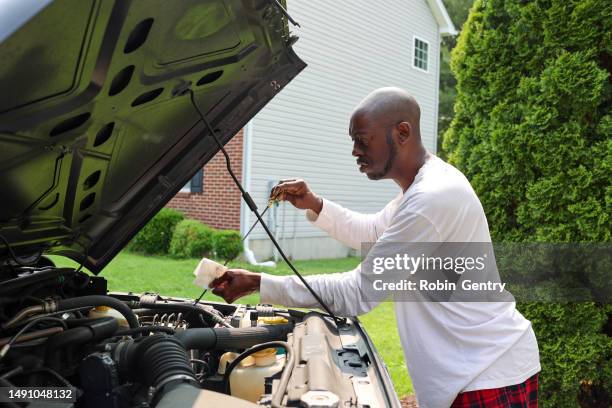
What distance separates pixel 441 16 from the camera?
16.8m

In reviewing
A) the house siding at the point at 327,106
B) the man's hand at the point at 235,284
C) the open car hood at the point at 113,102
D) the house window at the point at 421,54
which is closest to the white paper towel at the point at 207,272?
the man's hand at the point at 235,284

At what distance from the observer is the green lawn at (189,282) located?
5836mm

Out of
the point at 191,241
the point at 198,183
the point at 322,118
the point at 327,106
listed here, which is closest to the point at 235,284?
the point at 191,241

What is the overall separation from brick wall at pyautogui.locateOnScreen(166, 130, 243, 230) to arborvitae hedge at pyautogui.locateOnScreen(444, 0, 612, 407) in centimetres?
734

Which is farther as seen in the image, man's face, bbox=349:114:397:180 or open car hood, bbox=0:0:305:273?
man's face, bbox=349:114:397:180

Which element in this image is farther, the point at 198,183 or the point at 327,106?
the point at 327,106

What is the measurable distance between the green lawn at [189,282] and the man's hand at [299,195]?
250cm

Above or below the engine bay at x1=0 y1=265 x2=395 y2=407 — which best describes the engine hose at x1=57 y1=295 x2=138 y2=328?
above

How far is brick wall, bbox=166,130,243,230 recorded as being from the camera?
11516mm

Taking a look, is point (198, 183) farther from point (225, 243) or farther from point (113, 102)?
point (113, 102)

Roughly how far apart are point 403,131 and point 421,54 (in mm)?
14962

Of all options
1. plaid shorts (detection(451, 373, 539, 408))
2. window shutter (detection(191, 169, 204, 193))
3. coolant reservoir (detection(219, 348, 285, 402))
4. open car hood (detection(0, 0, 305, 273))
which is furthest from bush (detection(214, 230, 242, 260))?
coolant reservoir (detection(219, 348, 285, 402))

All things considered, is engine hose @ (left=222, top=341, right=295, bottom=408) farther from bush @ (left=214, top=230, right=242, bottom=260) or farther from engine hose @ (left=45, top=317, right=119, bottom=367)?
bush @ (left=214, top=230, right=242, bottom=260)

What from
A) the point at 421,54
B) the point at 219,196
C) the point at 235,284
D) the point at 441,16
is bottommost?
the point at 235,284
